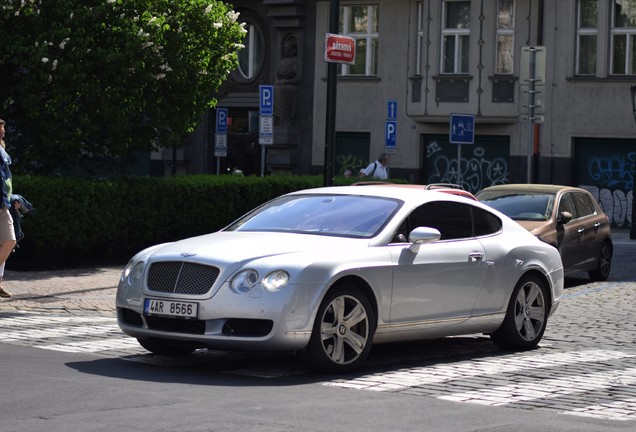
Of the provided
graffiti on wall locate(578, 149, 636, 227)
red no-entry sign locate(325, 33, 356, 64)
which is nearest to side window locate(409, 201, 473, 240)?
red no-entry sign locate(325, 33, 356, 64)

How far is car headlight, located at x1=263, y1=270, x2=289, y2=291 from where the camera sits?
1002 cm

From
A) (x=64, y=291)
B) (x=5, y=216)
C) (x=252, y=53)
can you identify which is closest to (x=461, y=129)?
(x=64, y=291)

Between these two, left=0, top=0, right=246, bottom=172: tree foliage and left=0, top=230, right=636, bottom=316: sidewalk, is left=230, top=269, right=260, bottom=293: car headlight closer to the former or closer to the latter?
left=0, top=230, right=636, bottom=316: sidewalk

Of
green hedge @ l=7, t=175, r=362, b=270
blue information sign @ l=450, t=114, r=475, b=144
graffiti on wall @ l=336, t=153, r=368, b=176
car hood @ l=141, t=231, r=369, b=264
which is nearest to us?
car hood @ l=141, t=231, r=369, b=264

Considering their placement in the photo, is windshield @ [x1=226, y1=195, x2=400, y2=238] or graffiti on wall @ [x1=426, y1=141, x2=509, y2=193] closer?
windshield @ [x1=226, y1=195, x2=400, y2=238]

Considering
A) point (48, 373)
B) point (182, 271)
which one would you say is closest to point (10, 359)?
point (48, 373)

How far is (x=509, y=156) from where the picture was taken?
3966 centimetres

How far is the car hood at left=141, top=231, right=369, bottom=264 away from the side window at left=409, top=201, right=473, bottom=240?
0.82 meters

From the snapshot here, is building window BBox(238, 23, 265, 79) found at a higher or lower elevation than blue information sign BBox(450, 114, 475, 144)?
higher

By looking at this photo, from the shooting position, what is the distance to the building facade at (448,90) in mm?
38031

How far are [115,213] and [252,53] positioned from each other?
2481 cm

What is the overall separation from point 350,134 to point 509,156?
18.2ft

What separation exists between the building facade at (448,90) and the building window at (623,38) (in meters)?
0.03

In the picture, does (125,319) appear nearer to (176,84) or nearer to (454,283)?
(454,283)
